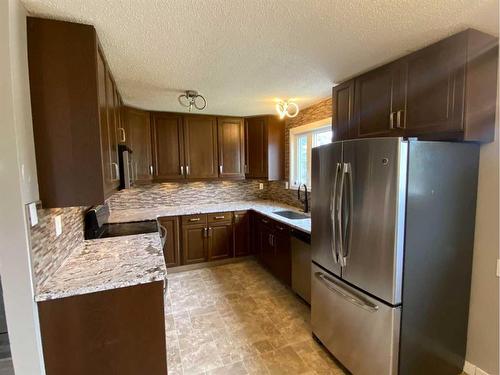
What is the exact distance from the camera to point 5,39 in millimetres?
Result: 1118

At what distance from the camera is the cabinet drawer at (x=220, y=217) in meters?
3.60

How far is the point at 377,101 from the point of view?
6.44 ft

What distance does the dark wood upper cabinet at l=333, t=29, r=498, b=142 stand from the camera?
146cm

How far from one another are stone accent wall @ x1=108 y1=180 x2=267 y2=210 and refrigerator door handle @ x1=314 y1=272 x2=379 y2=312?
251cm

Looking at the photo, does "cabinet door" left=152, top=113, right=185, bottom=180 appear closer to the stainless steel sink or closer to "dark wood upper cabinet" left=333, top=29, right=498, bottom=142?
the stainless steel sink

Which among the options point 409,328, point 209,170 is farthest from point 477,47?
point 209,170

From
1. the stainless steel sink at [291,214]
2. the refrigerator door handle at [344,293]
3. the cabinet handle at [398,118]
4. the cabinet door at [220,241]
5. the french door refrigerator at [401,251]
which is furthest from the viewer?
the cabinet door at [220,241]

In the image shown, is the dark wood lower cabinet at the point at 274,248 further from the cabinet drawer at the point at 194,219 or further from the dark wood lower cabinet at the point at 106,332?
the dark wood lower cabinet at the point at 106,332

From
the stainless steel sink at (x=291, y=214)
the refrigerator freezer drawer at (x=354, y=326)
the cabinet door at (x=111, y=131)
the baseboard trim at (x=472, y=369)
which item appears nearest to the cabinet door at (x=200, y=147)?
the stainless steel sink at (x=291, y=214)

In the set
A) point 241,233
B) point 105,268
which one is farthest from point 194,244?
point 105,268

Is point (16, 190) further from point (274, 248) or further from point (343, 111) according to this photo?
point (274, 248)

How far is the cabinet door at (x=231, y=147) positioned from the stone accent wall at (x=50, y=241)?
2.27 metres

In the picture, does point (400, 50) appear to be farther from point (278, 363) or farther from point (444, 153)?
point (278, 363)

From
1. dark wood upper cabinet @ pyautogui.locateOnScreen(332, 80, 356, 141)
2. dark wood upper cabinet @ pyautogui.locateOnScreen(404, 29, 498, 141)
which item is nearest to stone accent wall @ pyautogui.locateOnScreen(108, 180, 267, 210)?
dark wood upper cabinet @ pyautogui.locateOnScreen(332, 80, 356, 141)
